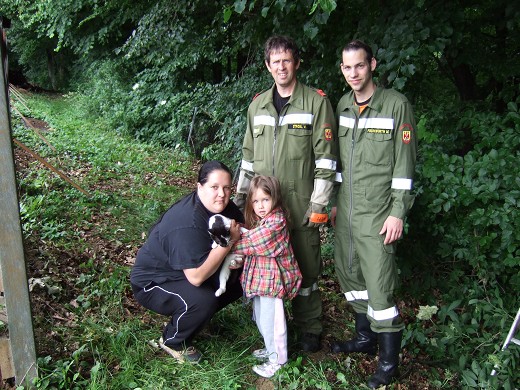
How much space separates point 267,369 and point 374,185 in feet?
4.36

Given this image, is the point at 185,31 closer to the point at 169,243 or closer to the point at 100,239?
the point at 100,239

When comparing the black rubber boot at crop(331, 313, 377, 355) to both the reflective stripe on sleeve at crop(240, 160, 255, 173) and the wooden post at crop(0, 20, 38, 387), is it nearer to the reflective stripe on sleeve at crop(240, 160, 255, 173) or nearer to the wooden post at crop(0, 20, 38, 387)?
the reflective stripe on sleeve at crop(240, 160, 255, 173)

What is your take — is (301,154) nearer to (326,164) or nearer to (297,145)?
(297,145)

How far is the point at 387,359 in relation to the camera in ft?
9.72

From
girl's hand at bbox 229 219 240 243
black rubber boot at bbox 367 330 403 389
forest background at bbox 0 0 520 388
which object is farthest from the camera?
forest background at bbox 0 0 520 388

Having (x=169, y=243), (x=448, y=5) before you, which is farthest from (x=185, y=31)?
(x=169, y=243)

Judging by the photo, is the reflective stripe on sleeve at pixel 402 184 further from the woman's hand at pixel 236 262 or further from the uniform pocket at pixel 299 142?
the woman's hand at pixel 236 262

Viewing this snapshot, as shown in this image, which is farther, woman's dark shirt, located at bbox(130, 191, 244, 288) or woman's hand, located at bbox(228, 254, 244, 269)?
woman's hand, located at bbox(228, 254, 244, 269)

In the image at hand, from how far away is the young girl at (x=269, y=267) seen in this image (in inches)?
110

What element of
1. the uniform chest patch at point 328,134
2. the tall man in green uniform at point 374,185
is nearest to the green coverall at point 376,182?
the tall man in green uniform at point 374,185

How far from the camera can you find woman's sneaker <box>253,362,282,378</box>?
9.47 ft

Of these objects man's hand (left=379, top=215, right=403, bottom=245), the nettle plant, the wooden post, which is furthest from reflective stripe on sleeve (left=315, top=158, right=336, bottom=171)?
the wooden post

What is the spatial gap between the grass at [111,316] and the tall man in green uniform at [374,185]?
48 cm

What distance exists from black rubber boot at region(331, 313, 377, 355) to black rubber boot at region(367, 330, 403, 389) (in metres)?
0.29
